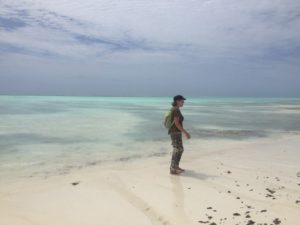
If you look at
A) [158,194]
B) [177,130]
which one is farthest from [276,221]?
[177,130]

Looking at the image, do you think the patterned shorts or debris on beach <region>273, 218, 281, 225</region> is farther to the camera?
the patterned shorts

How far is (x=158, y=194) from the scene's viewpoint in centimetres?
753

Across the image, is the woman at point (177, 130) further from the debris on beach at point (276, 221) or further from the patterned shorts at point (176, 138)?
the debris on beach at point (276, 221)

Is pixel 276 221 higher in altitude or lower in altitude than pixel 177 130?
lower

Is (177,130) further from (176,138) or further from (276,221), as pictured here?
(276,221)

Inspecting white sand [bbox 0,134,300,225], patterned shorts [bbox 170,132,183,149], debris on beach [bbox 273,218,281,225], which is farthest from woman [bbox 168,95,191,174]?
debris on beach [bbox 273,218,281,225]

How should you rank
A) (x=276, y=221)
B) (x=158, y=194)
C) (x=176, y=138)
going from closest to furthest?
1. (x=276, y=221)
2. (x=158, y=194)
3. (x=176, y=138)

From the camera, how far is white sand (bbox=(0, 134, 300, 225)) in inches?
242

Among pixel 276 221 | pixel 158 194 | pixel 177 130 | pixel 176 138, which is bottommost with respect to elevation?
pixel 158 194

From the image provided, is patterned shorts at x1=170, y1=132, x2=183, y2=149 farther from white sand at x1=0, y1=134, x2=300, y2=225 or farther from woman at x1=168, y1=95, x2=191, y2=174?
white sand at x1=0, y1=134, x2=300, y2=225

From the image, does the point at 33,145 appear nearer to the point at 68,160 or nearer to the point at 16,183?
the point at 68,160

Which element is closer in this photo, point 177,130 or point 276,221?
point 276,221

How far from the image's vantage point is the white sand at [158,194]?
242 inches

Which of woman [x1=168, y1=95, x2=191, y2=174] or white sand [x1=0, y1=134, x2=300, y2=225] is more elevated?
woman [x1=168, y1=95, x2=191, y2=174]
